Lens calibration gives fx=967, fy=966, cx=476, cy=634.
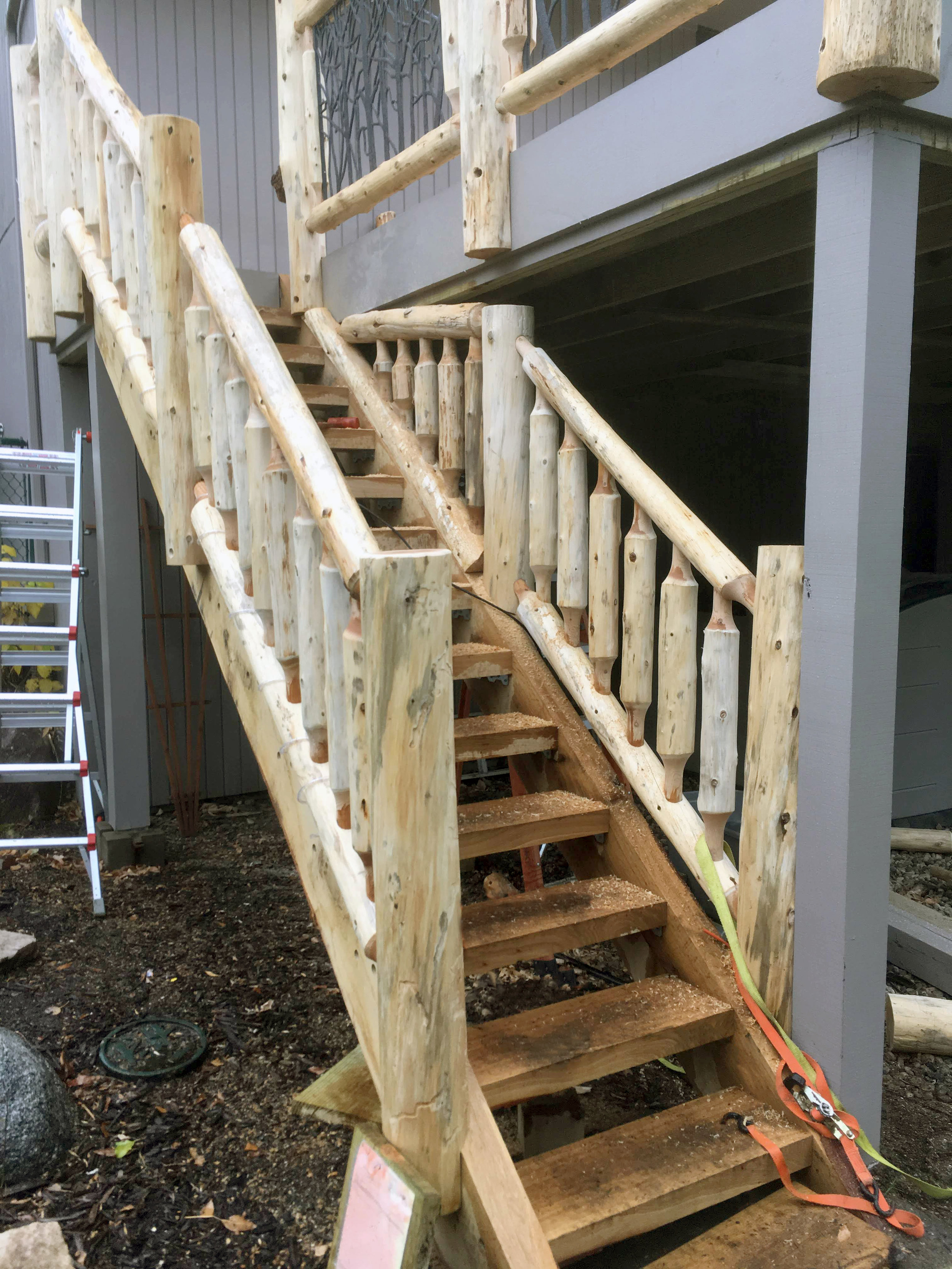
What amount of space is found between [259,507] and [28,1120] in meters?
1.78

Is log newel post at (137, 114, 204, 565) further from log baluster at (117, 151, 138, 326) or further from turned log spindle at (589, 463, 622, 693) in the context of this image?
turned log spindle at (589, 463, 622, 693)

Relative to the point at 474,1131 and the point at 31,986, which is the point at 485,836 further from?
the point at 31,986

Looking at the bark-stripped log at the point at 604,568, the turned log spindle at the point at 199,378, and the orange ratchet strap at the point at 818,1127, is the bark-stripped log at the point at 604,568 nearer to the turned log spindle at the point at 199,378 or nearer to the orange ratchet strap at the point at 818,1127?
the orange ratchet strap at the point at 818,1127

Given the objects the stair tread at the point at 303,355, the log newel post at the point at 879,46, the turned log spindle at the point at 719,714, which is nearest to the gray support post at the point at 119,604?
the stair tread at the point at 303,355

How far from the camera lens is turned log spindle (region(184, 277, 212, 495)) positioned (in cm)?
296

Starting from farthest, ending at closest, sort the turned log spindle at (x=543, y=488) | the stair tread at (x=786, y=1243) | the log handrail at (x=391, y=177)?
the log handrail at (x=391, y=177), the turned log spindle at (x=543, y=488), the stair tread at (x=786, y=1243)

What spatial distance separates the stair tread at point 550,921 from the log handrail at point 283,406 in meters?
1.18

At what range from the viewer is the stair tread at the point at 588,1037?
7.79 feet

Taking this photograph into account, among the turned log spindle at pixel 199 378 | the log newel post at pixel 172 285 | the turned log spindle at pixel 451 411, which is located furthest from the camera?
the turned log spindle at pixel 451 411

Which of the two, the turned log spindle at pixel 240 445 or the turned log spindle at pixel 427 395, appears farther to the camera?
the turned log spindle at pixel 427 395

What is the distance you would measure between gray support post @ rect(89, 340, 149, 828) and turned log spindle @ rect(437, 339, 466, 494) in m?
2.03

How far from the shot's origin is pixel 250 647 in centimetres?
288

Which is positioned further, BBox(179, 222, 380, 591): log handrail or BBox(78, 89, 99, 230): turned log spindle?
BBox(78, 89, 99, 230): turned log spindle

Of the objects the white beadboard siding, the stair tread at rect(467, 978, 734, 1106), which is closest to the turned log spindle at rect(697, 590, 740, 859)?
the stair tread at rect(467, 978, 734, 1106)
